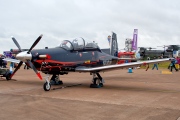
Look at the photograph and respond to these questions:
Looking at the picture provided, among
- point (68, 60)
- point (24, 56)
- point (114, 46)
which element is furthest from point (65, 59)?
point (114, 46)

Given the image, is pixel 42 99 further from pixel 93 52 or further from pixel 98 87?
pixel 93 52

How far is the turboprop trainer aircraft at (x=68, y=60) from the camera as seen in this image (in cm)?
1045

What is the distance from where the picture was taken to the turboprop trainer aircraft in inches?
411

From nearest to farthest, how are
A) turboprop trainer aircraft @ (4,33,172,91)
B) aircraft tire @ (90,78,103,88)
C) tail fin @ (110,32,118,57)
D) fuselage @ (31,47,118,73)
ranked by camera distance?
1. turboprop trainer aircraft @ (4,33,172,91)
2. fuselage @ (31,47,118,73)
3. aircraft tire @ (90,78,103,88)
4. tail fin @ (110,32,118,57)

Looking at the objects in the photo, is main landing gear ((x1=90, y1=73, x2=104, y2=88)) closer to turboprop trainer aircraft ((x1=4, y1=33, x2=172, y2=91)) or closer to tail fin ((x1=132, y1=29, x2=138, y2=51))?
turboprop trainer aircraft ((x1=4, y1=33, x2=172, y2=91))

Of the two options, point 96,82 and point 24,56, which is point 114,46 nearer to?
point 96,82

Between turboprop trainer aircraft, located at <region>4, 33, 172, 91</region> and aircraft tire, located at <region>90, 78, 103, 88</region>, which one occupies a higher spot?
turboprop trainer aircraft, located at <region>4, 33, 172, 91</region>

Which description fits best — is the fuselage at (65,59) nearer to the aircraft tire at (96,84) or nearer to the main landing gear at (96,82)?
the main landing gear at (96,82)

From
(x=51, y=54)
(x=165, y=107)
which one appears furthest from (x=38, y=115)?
(x=51, y=54)

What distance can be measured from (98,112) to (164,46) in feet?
219

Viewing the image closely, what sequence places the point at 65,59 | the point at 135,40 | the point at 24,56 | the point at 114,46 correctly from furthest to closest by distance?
the point at 135,40 → the point at 114,46 → the point at 65,59 → the point at 24,56

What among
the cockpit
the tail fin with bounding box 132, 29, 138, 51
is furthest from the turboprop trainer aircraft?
the tail fin with bounding box 132, 29, 138, 51

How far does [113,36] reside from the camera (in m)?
18.8

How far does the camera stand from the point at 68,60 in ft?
38.2
